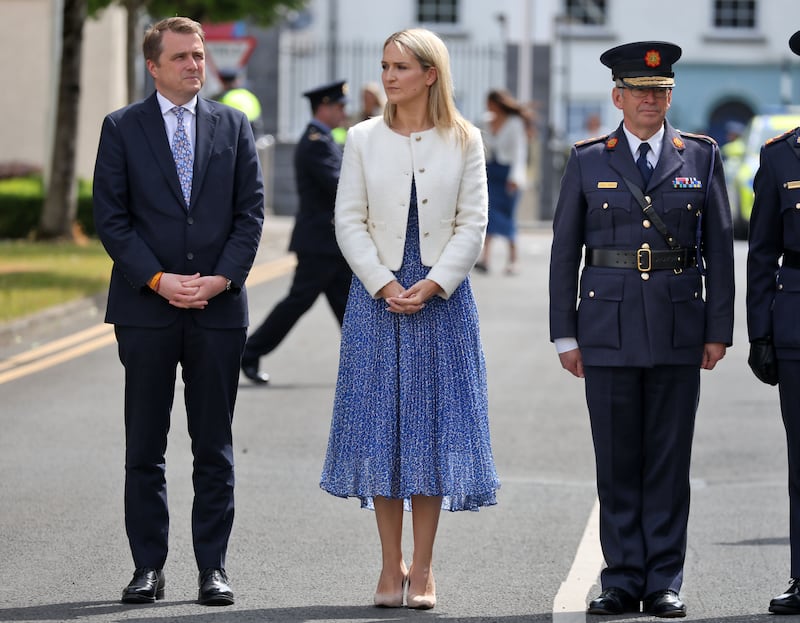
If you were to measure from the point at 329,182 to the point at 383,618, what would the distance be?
594cm

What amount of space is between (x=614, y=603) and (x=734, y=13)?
4555 cm

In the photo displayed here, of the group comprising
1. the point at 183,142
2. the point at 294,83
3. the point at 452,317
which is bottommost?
the point at 294,83

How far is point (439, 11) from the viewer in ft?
160

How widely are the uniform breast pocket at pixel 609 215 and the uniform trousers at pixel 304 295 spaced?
18.9ft

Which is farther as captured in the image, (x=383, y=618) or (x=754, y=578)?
(x=754, y=578)

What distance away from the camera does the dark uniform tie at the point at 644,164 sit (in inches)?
250

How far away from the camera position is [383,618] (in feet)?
20.6

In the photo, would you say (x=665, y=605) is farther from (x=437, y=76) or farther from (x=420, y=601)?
(x=437, y=76)

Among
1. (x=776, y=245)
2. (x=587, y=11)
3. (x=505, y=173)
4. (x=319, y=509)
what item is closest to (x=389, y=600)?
(x=776, y=245)

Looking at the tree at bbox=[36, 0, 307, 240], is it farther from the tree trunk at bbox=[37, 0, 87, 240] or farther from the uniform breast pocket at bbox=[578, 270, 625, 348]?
the uniform breast pocket at bbox=[578, 270, 625, 348]

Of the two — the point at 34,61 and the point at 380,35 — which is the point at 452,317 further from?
the point at 380,35

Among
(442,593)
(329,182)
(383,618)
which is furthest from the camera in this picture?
(329,182)

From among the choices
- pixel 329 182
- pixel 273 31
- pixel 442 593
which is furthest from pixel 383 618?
pixel 273 31

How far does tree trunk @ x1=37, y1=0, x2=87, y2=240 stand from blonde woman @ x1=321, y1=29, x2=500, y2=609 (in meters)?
15.9
